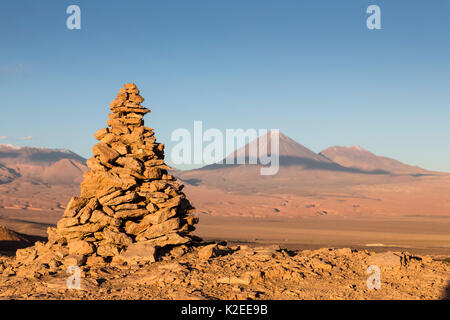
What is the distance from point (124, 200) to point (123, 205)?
0.51 feet

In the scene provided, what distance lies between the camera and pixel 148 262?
12109 millimetres

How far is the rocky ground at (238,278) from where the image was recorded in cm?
958

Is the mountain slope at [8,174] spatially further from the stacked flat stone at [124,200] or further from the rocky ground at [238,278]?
the rocky ground at [238,278]

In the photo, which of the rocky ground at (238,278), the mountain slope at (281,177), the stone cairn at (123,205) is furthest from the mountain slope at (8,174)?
the rocky ground at (238,278)

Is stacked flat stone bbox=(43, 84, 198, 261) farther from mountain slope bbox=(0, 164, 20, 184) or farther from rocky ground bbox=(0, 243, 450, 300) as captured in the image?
mountain slope bbox=(0, 164, 20, 184)

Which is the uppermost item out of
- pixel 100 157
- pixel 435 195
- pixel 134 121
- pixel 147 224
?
pixel 134 121

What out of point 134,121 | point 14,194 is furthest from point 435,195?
point 134,121

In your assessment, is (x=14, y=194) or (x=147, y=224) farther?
(x=14, y=194)

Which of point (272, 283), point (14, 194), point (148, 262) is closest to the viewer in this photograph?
point (272, 283)

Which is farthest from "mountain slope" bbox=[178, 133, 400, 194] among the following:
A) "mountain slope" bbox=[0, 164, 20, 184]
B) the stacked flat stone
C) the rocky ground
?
the rocky ground

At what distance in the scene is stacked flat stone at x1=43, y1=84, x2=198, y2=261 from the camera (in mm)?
13016
